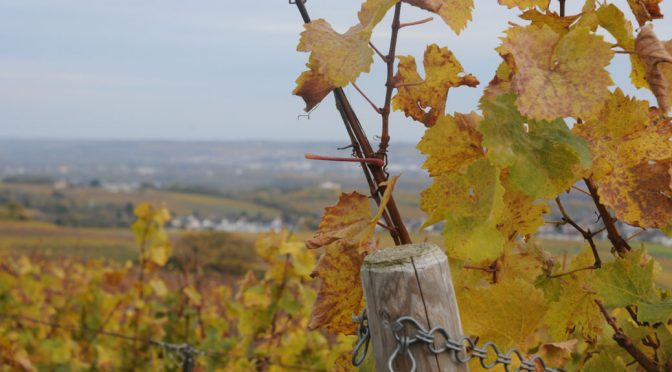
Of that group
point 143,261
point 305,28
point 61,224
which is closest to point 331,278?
point 305,28

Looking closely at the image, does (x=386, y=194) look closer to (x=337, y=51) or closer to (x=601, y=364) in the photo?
(x=337, y=51)

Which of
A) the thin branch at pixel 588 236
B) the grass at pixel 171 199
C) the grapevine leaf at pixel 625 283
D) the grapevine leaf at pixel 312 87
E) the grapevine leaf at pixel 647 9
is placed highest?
the grapevine leaf at pixel 647 9

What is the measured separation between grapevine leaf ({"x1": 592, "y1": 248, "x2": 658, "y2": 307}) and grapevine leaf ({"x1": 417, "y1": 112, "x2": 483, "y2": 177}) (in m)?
0.24

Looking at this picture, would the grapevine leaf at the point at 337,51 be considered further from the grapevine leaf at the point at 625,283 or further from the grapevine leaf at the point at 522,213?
the grapevine leaf at the point at 625,283

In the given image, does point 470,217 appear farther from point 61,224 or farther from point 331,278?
point 61,224

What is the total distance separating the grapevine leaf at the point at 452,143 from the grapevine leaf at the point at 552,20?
0.15 m

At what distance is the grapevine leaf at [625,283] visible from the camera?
0.92 metres

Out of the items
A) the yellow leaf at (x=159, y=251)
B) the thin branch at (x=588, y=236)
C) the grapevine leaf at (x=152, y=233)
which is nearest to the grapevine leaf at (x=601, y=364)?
the thin branch at (x=588, y=236)

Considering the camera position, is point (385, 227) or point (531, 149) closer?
point (531, 149)

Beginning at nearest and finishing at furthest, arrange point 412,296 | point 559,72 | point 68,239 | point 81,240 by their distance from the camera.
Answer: point 559,72 → point 412,296 → point 81,240 → point 68,239

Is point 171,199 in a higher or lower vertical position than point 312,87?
lower

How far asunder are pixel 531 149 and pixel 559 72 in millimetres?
96

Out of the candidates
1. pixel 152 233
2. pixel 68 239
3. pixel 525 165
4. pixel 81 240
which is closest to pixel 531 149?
pixel 525 165

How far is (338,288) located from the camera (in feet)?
3.10
